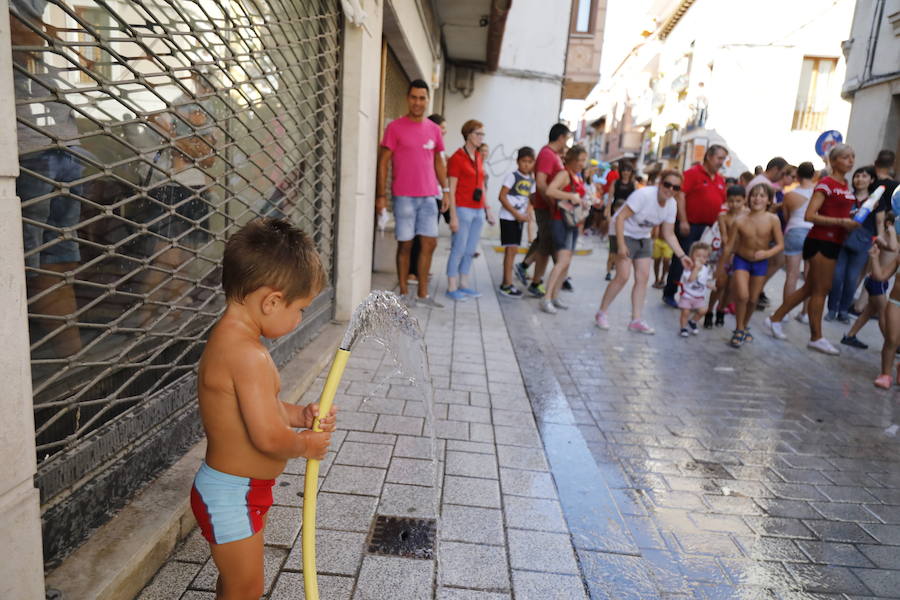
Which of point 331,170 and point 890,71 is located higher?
point 890,71

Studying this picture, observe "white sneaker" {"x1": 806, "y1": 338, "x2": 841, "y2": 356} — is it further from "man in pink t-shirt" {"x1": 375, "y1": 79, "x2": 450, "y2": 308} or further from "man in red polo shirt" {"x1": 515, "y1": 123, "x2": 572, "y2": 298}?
"man in pink t-shirt" {"x1": 375, "y1": 79, "x2": 450, "y2": 308}

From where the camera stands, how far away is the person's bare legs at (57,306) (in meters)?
2.12

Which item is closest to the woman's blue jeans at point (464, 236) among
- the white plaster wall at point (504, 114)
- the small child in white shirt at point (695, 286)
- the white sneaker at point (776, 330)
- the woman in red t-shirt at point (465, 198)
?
the woman in red t-shirt at point (465, 198)

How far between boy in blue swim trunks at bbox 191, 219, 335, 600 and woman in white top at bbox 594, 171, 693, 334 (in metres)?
5.35

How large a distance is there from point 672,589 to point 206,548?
1744mm

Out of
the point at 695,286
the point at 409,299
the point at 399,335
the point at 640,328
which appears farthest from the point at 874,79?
the point at 399,335

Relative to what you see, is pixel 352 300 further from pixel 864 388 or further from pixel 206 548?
pixel 864 388

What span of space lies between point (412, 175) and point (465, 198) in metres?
1.19

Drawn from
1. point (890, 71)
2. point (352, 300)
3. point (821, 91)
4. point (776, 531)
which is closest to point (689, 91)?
point (821, 91)

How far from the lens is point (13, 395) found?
147 cm

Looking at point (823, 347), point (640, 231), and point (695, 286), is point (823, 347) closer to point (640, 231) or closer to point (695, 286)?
point (695, 286)

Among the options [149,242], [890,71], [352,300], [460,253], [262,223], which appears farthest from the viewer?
[890,71]

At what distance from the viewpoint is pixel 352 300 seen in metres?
5.54

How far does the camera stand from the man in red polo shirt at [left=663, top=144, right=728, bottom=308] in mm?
7949
